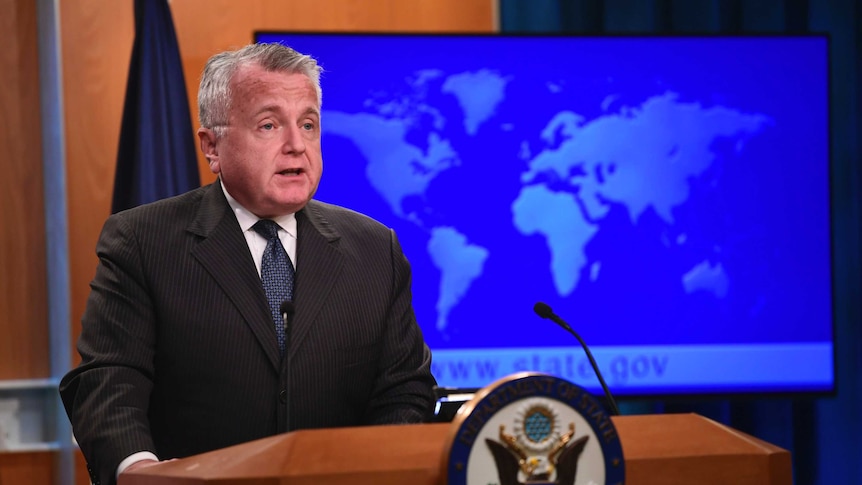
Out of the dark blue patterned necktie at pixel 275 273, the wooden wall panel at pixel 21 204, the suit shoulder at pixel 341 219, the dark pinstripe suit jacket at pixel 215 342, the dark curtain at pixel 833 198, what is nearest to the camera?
the dark pinstripe suit jacket at pixel 215 342

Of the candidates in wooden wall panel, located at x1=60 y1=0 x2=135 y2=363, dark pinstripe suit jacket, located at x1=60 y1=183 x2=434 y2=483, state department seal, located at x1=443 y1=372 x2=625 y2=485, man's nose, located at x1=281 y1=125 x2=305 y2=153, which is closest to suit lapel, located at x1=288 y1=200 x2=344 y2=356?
dark pinstripe suit jacket, located at x1=60 y1=183 x2=434 y2=483

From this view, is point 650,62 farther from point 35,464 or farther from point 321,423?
point 35,464

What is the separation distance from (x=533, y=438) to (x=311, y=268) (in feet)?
3.17

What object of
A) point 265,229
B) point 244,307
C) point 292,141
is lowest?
point 244,307

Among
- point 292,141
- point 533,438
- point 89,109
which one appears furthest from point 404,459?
point 89,109

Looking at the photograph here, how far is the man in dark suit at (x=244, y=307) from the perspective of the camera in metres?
1.97

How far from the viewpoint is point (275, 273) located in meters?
2.08

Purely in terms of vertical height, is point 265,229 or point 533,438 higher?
point 265,229

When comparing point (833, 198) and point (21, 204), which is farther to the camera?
point (833, 198)

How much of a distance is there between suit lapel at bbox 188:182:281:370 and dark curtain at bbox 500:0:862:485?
105 inches

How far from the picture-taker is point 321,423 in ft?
6.69

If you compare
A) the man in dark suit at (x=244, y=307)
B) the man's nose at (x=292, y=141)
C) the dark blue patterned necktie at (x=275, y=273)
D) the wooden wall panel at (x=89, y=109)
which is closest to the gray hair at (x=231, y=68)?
the man in dark suit at (x=244, y=307)

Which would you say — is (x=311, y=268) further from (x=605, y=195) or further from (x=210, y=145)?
(x=605, y=195)

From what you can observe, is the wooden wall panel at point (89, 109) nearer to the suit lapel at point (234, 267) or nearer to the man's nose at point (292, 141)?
the suit lapel at point (234, 267)
